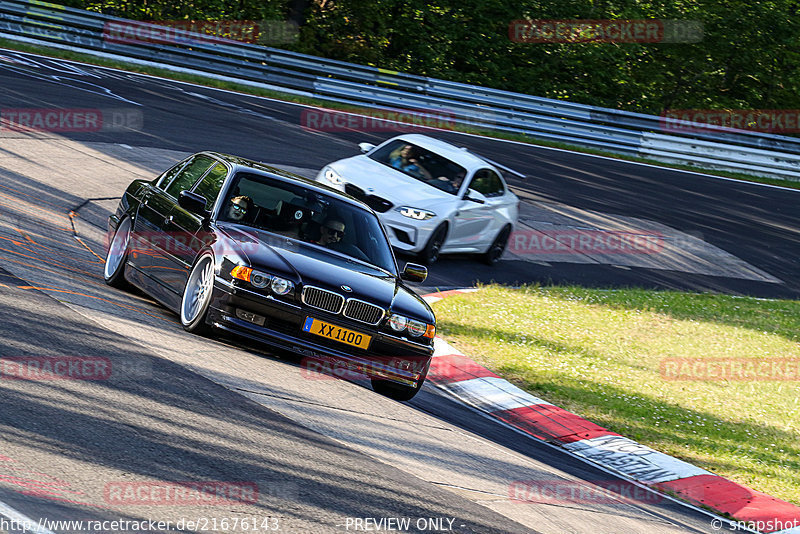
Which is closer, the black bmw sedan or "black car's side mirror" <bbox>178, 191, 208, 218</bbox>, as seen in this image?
the black bmw sedan

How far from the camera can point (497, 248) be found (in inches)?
613

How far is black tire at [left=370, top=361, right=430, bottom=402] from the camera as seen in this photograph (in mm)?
7957

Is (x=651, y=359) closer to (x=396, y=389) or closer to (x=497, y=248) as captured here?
(x=497, y=248)

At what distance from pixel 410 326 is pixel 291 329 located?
1000 millimetres

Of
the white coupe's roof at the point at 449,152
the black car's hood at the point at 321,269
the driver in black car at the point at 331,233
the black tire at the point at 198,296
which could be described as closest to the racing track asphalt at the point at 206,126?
the white coupe's roof at the point at 449,152

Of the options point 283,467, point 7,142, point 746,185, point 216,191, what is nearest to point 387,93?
point 746,185

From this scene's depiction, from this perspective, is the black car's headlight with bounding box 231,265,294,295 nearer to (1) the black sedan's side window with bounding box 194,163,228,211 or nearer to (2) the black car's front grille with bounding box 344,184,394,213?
(1) the black sedan's side window with bounding box 194,163,228,211

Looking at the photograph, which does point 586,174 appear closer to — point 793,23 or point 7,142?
point 7,142

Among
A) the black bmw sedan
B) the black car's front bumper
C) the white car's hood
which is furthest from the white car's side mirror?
the black car's front bumper

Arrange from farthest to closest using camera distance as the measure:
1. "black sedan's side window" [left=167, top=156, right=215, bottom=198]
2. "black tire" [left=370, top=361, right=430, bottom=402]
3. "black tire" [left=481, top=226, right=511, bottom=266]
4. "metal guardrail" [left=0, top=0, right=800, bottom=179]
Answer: "metal guardrail" [left=0, top=0, right=800, bottom=179] < "black tire" [left=481, top=226, right=511, bottom=266] < "black sedan's side window" [left=167, top=156, right=215, bottom=198] < "black tire" [left=370, top=361, right=430, bottom=402]

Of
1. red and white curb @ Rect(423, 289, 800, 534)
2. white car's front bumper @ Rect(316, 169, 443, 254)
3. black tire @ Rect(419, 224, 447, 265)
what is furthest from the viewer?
black tire @ Rect(419, 224, 447, 265)

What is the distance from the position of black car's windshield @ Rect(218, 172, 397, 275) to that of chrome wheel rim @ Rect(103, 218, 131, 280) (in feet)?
4.08

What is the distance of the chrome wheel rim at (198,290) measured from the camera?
756cm

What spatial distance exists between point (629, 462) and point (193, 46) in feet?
66.9
